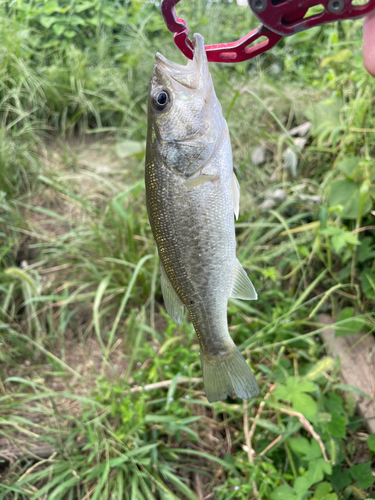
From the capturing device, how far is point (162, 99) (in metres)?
1.14

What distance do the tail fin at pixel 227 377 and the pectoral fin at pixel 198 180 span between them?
0.56 m

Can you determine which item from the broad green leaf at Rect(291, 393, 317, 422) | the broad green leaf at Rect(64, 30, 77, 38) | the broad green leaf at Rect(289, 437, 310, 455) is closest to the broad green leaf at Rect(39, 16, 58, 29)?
the broad green leaf at Rect(64, 30, 77, 38)

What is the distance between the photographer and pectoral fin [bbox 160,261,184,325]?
1.17 metres

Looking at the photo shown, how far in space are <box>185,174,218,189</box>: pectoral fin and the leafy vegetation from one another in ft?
3.24

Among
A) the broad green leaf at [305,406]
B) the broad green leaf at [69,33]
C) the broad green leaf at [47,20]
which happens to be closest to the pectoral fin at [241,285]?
the broad green leaf at [305,406]

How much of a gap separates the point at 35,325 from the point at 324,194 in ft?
6.91

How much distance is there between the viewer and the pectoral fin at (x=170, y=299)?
117cm

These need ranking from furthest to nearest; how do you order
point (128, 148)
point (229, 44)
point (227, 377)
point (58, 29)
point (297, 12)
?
1. point (58, 29)
2. point (128, 148)
3. point (227, 377)
4. point (229, 44)
5. point (297, 12)

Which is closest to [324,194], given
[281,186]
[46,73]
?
[281,186]

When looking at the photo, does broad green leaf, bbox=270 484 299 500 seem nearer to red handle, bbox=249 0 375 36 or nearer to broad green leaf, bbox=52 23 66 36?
red handle, bbox=249 0 375 36

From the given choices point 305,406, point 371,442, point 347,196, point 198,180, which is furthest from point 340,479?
point 198,180

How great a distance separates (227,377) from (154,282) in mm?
1247

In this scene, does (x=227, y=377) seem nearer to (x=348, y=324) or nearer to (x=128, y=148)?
(x=348, y=324)

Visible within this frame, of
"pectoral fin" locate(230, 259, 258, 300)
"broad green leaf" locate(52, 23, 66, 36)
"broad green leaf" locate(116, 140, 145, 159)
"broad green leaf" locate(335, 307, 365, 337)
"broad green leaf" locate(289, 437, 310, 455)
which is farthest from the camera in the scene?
"broad green leaf" locate(52, 23, 66, 36)
